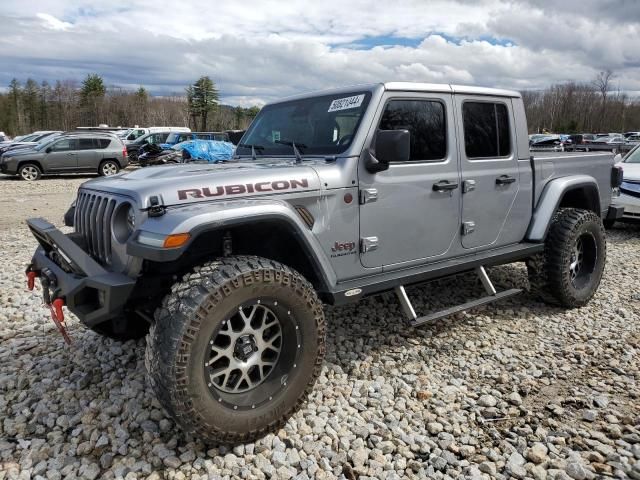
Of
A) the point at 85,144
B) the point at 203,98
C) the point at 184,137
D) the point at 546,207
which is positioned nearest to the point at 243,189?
the point at 546,207

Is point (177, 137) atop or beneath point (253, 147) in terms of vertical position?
atop

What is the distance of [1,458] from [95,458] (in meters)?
0.51

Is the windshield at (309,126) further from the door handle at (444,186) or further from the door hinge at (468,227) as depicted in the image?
the door hinge at (468,227)

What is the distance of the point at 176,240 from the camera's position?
8.04 feet

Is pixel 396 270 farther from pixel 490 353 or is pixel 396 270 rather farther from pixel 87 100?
pixel 87 100

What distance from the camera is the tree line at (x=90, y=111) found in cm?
7219

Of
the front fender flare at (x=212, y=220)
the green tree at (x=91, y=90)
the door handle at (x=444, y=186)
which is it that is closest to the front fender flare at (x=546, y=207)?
the door handle at (x=444, y=186)

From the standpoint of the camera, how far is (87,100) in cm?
7981

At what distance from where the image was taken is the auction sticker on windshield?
3520 mm

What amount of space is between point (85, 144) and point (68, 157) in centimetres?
76

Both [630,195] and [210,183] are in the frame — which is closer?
[210,183]

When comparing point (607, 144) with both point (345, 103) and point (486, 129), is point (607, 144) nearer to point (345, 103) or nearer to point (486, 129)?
point (486, 129)

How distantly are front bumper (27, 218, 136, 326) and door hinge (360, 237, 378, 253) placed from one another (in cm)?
147

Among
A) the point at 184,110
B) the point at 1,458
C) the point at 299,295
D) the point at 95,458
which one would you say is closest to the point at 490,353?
the point at 299,295
